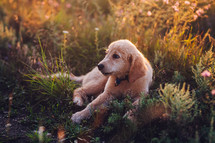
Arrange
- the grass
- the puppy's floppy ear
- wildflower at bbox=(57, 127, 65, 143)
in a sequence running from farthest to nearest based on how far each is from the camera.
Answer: the puppy's floppy ear, wildflower at bbox=(57, 127, 65, 143), the grass

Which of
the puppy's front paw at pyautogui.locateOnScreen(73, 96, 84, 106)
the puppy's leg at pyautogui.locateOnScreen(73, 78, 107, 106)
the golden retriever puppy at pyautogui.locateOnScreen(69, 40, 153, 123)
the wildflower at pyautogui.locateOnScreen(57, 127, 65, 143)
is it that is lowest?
the wildflower at pyautogui.locateOnScreen(57, 127, 65, 143)

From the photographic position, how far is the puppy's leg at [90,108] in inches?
121

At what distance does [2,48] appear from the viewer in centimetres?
558

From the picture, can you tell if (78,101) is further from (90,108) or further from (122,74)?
(122,74)

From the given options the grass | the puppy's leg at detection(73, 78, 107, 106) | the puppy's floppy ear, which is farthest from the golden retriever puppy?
the puppy's leg at detection(73, 78, 107, 106)

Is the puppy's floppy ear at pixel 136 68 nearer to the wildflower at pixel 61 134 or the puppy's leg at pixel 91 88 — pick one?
the puppy's leg at pixel 91 88

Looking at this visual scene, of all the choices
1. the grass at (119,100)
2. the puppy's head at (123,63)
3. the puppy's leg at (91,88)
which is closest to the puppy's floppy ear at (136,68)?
the puppy's head at (123,63)

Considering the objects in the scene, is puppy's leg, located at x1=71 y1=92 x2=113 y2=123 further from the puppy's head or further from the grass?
the puppy's head

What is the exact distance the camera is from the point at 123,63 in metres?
3.09

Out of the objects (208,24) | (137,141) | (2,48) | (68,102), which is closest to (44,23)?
(2,48)

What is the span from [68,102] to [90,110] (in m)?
0.63

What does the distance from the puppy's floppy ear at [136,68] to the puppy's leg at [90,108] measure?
0.50 m

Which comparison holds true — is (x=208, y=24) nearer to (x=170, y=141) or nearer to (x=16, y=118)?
(x=170, y=141)

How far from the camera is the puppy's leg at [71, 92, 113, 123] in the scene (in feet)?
10.1
